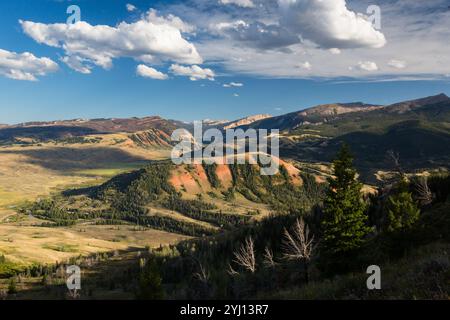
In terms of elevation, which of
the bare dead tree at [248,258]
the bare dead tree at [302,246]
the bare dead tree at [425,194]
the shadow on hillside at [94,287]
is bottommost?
the shadow on hillside at [94,287]

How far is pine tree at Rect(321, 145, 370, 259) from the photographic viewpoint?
5400cm

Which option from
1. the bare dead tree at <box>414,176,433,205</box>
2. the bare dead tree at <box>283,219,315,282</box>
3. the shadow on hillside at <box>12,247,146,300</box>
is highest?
the bare dead tree at <box>414,176,433,205</box>

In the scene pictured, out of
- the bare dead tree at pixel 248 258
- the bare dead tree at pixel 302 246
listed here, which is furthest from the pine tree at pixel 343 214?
the bare dead tree at pixel 248 258

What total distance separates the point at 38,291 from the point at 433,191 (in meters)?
156

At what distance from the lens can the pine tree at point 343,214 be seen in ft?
177

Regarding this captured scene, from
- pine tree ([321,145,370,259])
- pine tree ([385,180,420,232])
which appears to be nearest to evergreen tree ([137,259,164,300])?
pine tree ([321,145,370,259])

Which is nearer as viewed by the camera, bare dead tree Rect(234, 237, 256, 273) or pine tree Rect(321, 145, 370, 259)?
pine tree Rect(321, 145, 370, 259)

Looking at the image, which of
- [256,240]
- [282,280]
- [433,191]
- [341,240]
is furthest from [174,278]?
[341,240]

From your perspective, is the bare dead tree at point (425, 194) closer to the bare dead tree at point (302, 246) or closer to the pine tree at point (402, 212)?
the pine tree at point (402, 212)

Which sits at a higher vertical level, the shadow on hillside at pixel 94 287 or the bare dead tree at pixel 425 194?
the bare dead tree at pixel 425 194

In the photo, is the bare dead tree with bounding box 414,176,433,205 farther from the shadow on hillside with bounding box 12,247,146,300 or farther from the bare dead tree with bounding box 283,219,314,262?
the shadow on hillside with bounding box 12,247,146,300

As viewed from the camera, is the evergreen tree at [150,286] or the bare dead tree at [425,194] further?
the bare dead tree at [425,194]

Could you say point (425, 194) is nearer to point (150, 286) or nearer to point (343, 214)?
point (343, 214)
